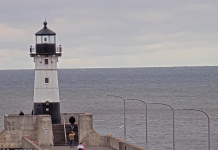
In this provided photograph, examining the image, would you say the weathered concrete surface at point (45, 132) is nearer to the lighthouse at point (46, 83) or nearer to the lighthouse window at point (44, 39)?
the lighthouse at point (46, 83)

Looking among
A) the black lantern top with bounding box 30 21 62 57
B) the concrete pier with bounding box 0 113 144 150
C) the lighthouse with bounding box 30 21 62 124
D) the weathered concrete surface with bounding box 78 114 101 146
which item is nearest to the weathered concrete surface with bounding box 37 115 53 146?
the concrete pier with bounding box 0 113 144 150

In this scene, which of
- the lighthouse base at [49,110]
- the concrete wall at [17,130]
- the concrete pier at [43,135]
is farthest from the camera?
the lighthouse base at [49,110]

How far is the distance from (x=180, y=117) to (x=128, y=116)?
22.2ft

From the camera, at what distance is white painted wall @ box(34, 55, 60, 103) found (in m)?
41.6

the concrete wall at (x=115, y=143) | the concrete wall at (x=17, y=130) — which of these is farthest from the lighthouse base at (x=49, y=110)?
the concrete wall at (x=115, y=143)

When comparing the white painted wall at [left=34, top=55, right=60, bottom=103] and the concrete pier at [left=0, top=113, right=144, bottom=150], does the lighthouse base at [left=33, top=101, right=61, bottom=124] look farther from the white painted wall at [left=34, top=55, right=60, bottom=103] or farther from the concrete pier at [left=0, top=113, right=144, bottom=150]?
the concrete pier at [left=0, top=113, right=144, bottom=150]

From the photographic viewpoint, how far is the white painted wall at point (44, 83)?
137 ft

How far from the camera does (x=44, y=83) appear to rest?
41719mm

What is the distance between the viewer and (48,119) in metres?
37.2

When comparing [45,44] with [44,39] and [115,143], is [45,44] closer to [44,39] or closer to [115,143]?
[44,39]

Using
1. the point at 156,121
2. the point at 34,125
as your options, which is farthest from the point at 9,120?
the point at 156,121

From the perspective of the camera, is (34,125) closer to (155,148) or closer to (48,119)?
(48,119)

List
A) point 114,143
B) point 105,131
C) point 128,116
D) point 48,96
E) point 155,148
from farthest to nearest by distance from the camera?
point 128,116, point 105,131, point 155,148, point 48,96, point 114,143

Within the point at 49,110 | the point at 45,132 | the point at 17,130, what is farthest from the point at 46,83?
the point at 45,132
